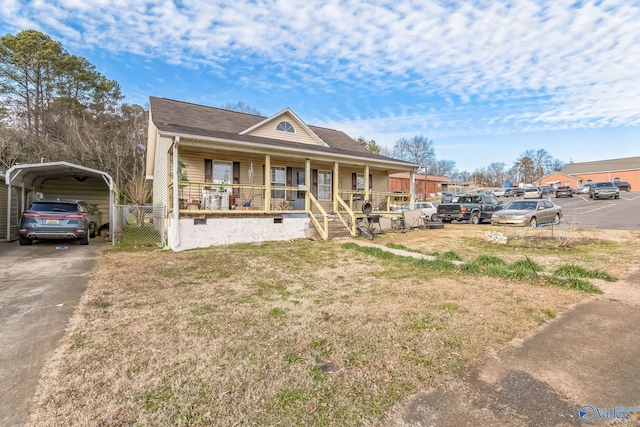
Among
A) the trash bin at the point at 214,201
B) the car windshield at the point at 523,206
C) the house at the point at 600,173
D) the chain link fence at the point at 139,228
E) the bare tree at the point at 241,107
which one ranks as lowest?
the chain link fence at the point at 139,228

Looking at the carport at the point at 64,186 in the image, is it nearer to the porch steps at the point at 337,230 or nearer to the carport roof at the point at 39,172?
the carport roof at the point at 39,172

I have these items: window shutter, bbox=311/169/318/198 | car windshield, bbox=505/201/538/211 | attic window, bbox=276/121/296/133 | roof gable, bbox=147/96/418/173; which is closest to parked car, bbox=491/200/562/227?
car windshield, bbox=505/201/538/211

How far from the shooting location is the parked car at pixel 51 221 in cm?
981

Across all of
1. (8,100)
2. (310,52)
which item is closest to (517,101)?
(310,52)

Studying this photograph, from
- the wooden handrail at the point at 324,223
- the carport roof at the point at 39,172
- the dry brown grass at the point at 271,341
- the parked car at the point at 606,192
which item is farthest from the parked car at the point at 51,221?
the parked car at the point at 606,192

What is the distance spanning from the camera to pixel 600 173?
57031 millimetres

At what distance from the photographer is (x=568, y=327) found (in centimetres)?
388

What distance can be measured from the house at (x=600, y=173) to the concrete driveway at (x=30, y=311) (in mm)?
73448

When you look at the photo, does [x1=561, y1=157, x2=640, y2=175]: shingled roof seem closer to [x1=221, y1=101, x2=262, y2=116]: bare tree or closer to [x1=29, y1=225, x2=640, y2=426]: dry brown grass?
[x1=221, y1=101, x2=262, y2=116]: bare tree

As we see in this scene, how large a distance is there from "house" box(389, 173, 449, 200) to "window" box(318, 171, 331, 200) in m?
22.4

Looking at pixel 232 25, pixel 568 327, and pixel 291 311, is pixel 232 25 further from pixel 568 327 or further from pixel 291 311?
pixel 568 327

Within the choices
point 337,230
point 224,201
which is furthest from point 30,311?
point 337,230

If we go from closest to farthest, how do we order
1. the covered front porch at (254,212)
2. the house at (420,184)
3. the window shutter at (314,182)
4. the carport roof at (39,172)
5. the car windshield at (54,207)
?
the car windshield at (54,207), the covered front porch at (254,212), the carport roof at (39,172), the window shutter at (314,182), the house at (420,184)

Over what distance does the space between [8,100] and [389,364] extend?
3399 cm
